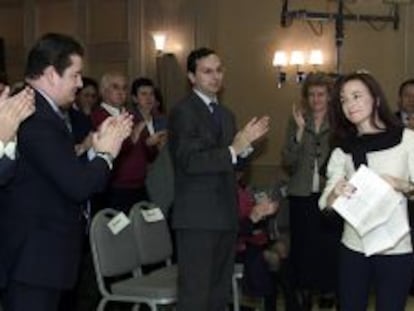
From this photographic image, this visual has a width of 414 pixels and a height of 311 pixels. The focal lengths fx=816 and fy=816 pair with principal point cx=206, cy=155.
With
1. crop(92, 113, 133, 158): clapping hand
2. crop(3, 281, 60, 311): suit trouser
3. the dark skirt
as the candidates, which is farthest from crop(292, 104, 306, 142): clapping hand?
crop(3, 281, 60, 311): suit trouser

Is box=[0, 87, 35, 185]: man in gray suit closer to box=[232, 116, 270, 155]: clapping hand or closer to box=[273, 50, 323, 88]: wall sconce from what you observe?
box=[232, 116, 270, 155]: clapping hand

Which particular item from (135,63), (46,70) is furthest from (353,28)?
(46,70)

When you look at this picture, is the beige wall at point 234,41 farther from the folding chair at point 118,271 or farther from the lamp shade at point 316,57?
the folding chair at point 118,271

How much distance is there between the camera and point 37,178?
278cm

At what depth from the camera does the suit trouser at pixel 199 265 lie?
12.4 ft

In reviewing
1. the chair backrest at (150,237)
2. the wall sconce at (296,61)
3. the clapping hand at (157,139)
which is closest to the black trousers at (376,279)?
the chair backrest at (150,237)

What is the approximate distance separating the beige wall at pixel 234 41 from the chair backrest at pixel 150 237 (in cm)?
353

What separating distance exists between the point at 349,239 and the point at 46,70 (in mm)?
1341

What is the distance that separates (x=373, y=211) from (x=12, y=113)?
137cm

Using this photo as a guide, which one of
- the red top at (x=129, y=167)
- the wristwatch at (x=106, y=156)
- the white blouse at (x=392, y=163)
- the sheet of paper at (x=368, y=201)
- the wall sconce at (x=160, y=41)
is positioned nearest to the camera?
the wristwatch at (x=106, y=156)

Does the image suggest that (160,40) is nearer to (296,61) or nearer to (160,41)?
(160,41)

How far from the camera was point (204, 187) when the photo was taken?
12.4 ft

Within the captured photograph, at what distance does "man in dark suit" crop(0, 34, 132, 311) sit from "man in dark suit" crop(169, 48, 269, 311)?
0.93 metres

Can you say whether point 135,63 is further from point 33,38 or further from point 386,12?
point 386,12
